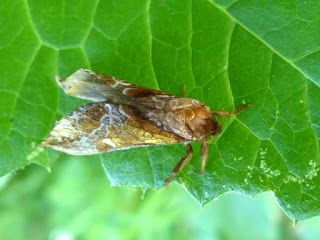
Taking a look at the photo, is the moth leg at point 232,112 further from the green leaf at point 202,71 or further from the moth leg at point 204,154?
the moth leg at point 204,154

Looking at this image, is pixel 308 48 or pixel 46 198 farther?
pixel 46 198

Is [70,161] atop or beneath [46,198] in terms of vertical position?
atop

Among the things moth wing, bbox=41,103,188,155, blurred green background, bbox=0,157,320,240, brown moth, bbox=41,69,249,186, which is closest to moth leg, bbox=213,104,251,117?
brown moth, bbox=41,69,249,186

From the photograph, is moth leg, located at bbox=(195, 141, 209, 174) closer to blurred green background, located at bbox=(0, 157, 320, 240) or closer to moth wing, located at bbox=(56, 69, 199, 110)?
moth wing, located at bbox=(56, 69, 199, 110)

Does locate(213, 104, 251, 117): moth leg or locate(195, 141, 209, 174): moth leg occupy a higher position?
locate(213, 104, 251, 117): moth leg

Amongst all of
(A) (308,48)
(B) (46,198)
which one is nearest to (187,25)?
(A) (308,48)

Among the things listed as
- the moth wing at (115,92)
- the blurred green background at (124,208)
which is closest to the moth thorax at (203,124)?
the moth wing at (115,92)

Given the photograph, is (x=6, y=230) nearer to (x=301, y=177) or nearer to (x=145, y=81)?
(x=145, y=81)
